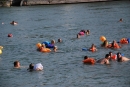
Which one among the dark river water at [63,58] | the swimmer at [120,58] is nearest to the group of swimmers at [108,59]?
the swimmer at [120,58]

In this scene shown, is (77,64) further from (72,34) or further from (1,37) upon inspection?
(1,37)

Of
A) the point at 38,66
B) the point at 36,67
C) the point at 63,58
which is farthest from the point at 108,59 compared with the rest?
the point at 36,67

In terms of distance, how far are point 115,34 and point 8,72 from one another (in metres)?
22.3

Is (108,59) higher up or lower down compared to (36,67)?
higher up

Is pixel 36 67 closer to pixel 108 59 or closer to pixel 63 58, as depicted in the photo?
pixel 63 58

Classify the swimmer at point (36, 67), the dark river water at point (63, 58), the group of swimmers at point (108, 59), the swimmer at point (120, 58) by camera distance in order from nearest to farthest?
the dark river water at point (63, 58)
the swimmer at point (36, 67)
the group of swimmers at point (108, 59)
the swimmer at point (120, 58)

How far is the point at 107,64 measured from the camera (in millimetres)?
36781

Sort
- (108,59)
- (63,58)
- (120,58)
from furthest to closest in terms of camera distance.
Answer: (63,58)
(108,59)
(120,58)

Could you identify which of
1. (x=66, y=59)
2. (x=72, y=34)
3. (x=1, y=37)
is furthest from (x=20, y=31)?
(x=66, y=59)

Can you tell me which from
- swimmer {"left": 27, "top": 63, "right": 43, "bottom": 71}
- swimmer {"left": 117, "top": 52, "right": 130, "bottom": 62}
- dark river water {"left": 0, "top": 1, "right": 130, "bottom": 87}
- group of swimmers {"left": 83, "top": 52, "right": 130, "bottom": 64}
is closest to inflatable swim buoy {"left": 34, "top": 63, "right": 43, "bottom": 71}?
swimmer {"left": 27, "top": 63, "right": 43, "bottom": 71}

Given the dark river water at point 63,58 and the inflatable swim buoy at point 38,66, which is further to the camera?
the inflatable swim buoy at point 38,66

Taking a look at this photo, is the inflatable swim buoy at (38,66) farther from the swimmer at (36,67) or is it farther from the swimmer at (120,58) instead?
the swimmer at (120,58)

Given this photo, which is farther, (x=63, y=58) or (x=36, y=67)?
(x=63, y=58)

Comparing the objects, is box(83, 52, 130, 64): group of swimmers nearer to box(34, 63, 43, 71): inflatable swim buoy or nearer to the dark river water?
the dark river water
